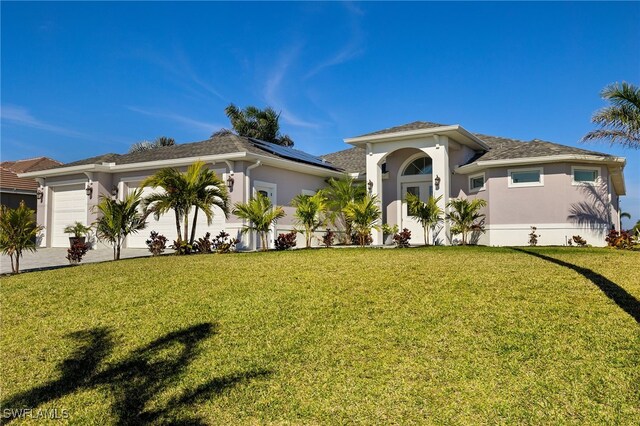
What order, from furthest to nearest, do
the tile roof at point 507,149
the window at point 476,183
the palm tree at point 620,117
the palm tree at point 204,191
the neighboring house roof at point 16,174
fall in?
the neighboring house roof at point 16,174 < the window at point 476,183 < the tile roof at point 507,149 < the palm tree at point 620,117 < the palm tree at point 204,191

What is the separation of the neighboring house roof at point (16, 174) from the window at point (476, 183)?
2018 centimetres

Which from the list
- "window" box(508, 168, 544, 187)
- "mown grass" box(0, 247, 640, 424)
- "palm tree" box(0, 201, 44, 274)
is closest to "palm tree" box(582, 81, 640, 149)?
"window" box(508, 168, 544, 187)

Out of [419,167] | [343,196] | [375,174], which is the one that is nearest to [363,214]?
[343,196]

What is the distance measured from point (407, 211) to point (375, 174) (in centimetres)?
243

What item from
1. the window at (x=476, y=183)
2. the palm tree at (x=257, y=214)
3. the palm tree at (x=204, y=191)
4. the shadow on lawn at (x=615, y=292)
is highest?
the window at (x=476, y=183)

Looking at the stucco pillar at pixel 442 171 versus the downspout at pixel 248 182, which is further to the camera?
the stucco pillar at pixel 442 171

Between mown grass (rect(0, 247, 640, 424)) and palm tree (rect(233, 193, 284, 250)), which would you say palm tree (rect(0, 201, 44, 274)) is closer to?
mown grass (rect(0, 247, 640, 424))

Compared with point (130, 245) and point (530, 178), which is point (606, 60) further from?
point (130, 245)

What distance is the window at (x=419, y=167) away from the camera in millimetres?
17938

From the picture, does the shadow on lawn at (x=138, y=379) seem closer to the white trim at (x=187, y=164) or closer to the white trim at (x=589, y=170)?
the white trim at (x=187, y=164)

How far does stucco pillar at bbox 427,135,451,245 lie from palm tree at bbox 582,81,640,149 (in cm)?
488

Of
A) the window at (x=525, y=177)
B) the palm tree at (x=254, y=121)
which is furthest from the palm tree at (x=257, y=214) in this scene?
the palm tree at (x=254, y=121)

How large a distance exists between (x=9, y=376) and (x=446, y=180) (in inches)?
562

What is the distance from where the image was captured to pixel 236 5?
40.9ft
